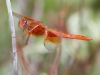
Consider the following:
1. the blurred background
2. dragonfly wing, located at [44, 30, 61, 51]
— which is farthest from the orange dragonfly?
the blurred background

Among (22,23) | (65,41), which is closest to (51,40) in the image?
(22,23)

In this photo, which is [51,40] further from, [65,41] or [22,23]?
[65,41]

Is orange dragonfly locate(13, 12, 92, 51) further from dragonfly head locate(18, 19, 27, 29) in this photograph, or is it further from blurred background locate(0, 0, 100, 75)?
blurred background locate(0, 0, 100, 75)

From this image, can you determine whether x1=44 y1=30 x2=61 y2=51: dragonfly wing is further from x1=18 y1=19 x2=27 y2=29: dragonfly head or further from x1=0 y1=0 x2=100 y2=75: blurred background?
x1=0 y1=0 x2=100 y2=75: blurred background

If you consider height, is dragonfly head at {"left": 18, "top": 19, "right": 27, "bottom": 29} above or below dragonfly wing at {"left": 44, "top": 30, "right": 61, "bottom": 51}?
above

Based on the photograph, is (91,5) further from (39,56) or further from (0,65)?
(0,65)

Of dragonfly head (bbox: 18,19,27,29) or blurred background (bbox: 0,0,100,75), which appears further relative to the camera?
blurred background (bbox: 0,0,100,75)

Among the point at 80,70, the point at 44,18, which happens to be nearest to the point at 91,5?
the point at 44,18

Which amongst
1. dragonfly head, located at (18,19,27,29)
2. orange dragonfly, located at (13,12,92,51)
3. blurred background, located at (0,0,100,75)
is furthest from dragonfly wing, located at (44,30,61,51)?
blurred background, located at (0,0,100,75)
